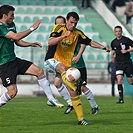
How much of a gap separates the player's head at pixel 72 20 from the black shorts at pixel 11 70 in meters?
1.05

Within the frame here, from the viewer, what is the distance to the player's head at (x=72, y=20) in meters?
11.1

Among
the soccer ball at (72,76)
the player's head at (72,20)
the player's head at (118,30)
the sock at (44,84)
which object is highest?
the player's head at (72,20)

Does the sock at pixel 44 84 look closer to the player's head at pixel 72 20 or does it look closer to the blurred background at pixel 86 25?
the player's head at pixel 72 20

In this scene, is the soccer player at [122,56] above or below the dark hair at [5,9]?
below

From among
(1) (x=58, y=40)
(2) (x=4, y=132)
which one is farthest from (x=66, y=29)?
(2) (x=4, y=132)

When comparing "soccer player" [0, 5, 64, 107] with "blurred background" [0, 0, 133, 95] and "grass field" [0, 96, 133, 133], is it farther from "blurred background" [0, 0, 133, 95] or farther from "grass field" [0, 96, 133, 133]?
"blurred background" [0, 0, 133, 95]

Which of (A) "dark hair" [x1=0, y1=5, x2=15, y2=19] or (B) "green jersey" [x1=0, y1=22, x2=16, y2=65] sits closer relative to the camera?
(A) "dark hair" [x1=0, y1=5, x2=15, y2=19]

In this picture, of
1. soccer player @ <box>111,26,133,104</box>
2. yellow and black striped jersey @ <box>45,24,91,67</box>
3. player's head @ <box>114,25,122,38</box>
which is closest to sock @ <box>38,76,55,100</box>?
yellow and black striped jersey @ <box>45,24,91,67</box>

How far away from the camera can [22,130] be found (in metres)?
10.0

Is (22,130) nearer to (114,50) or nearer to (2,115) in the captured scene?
(2,115)

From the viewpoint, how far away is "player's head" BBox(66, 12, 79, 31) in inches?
437

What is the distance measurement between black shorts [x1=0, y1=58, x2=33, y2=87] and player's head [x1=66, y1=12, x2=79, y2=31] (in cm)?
105

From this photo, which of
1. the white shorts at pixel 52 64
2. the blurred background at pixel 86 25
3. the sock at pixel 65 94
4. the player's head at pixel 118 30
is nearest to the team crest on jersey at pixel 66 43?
the white shorts at pixel 52 64

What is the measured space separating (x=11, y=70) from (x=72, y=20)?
1.45 meters
